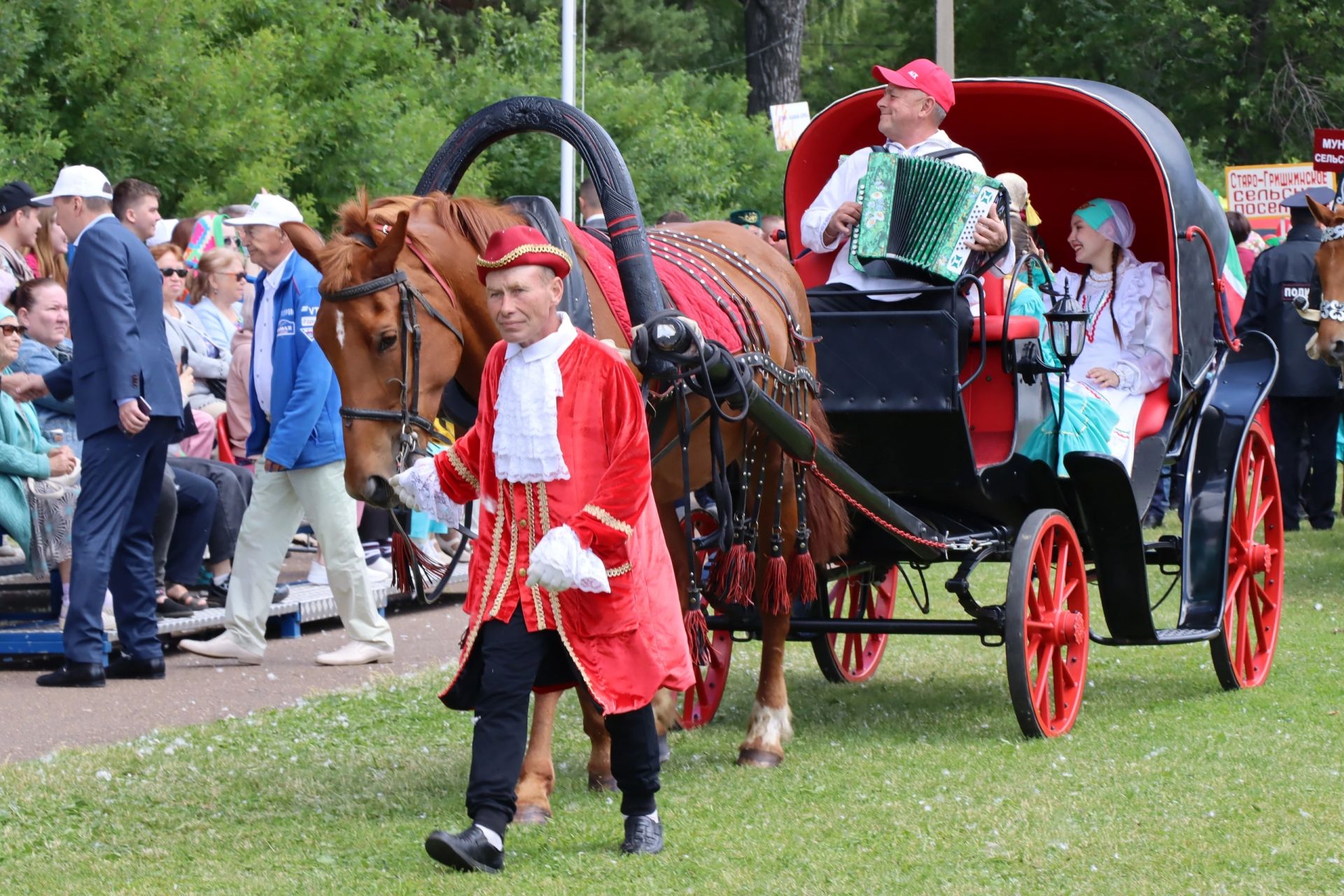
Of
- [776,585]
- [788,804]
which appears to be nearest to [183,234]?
[776,585]

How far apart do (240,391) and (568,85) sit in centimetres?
532

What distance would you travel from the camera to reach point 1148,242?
8234 millimetres

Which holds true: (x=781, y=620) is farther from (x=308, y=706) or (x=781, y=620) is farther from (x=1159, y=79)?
(x=1159, y=79)

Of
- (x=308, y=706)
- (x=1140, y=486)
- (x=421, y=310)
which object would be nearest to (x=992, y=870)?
(x=421, y=310)

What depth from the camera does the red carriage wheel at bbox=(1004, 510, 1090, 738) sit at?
6586mm

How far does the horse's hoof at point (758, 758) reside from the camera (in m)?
6.41

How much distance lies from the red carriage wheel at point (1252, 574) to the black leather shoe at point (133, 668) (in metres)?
4.72

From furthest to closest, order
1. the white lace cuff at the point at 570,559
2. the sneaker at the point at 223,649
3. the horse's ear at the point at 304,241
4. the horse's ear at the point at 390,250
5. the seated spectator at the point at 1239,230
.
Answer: the seated spectator at the point at 1239,230
the sneaker at the point at 223,649
the horse's ear at the point at 304,241
the horse's ear at the point at 390,250
the white lace cuff at the point at 570,559

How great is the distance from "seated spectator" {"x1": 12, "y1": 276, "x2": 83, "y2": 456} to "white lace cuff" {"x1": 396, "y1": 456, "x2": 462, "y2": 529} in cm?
453

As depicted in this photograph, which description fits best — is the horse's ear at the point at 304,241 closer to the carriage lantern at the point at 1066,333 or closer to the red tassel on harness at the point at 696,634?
the red tassel on harness at the point at 696,634

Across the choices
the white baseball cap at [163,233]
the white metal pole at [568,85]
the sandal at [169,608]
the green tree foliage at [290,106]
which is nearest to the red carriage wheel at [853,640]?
the sandal at [169,608]

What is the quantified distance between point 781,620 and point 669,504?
2.69 feet

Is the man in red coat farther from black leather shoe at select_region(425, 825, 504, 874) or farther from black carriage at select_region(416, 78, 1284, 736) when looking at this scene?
black carriage at select_region(416, 78, 1284, 736)

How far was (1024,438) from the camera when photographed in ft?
23.4
